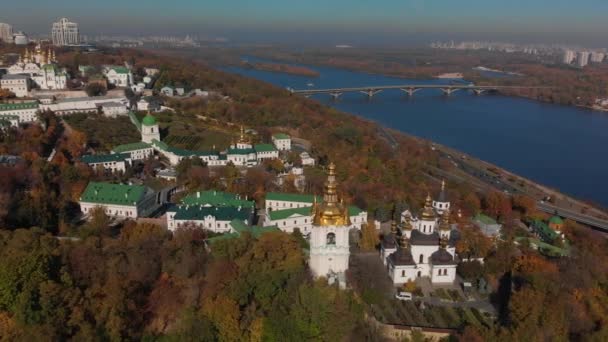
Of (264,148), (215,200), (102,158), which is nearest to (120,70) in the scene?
(102,158)

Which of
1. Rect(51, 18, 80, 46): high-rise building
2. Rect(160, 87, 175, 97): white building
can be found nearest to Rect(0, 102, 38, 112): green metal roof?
Rect(160, 87, 175, 97): white building

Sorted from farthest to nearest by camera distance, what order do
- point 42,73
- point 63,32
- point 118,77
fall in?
point 63,32, point 118,77, point 42,73

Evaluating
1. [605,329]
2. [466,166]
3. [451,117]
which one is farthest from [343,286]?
[451,117]

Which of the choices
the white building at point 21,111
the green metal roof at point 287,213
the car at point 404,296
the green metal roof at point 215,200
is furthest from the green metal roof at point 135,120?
the car at point 404,296

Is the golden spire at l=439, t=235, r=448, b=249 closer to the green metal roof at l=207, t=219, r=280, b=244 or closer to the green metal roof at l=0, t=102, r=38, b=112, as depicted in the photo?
the green metal roof at l=207, t=219, r=280, b=244

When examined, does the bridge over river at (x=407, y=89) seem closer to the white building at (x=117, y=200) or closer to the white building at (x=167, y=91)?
the white building at (x=167, y=91)

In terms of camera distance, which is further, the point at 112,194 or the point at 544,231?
the point at 544,231

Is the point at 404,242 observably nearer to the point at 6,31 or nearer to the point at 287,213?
the point at 287,213
